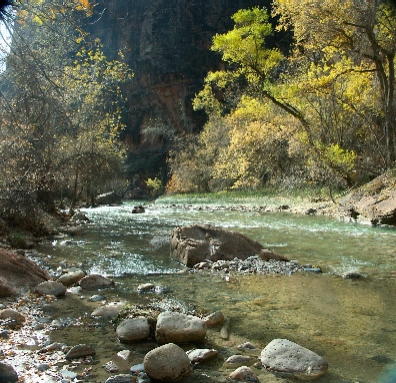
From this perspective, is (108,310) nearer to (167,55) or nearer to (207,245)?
(207,245)

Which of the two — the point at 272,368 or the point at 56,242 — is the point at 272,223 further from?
the point at 272,368

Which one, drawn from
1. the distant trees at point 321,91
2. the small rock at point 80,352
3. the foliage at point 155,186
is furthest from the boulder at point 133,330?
the foliage at point 155,186

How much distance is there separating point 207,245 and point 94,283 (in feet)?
9.03

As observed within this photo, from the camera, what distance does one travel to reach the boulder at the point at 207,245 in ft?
26.4

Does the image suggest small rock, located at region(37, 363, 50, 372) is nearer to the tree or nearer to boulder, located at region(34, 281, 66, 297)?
boulder, located at region(34, 281, 66, 297)

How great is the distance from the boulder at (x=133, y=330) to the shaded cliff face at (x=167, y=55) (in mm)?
56819

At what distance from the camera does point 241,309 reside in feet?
16.7

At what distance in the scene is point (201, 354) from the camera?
3572 millimetres

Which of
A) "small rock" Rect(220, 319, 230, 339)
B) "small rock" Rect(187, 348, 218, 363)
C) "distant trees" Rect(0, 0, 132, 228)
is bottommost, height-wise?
"small rock" Rect(220, 319, 230, 339)

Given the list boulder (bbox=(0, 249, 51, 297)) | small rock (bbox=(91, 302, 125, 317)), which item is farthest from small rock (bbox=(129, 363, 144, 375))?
boulder (bbox=(0, 249, 51, 297))

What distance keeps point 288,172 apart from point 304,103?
179 inches

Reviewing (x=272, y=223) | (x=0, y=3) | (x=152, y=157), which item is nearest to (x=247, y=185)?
(x=272, y=223)

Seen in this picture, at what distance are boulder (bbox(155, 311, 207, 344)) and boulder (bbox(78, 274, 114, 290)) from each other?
2.32m

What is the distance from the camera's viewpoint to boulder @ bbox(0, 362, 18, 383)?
3028 mm
